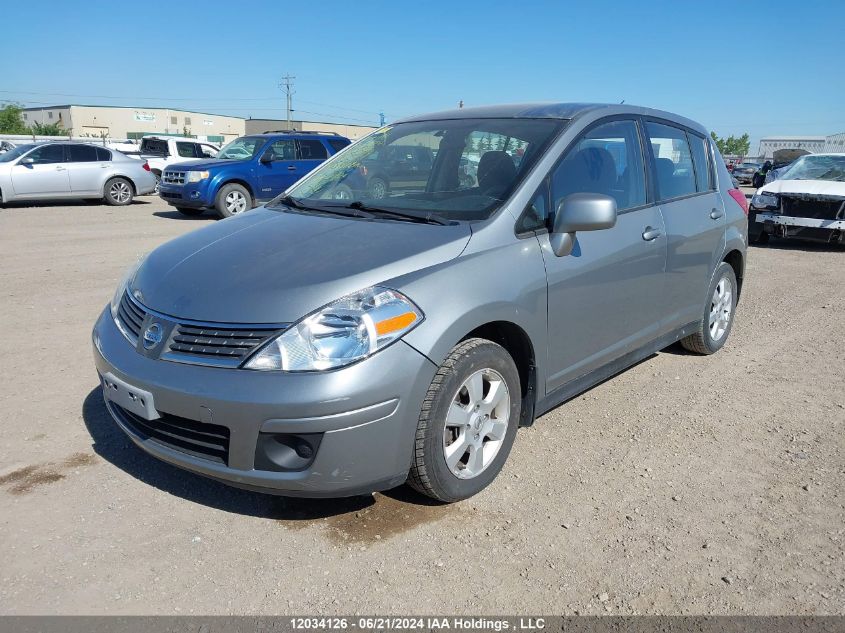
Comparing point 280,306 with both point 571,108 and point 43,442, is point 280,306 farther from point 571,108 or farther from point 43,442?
point 571,108

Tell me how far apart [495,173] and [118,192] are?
15.6 metres

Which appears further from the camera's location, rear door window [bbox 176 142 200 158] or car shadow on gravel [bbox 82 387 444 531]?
rear door window [bbox 176 142 200 158]

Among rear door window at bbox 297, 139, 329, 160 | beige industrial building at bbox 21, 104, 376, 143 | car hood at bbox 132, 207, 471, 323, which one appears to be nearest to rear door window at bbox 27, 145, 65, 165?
rear door window at bbox 297, 139, 329, 160

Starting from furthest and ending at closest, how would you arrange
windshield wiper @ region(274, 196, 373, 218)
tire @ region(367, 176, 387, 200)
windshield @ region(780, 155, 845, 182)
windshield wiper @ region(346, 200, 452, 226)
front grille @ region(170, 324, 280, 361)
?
windshield @ region(780, 155, 845, 182)
tire @ region(367, 176, 387, 200)
windshield wiper @ region(274, 196, 373, 218)
windshield wiper @ region(346, 200, 452, 226)
front grille @ region(170, 324, 280, 361)

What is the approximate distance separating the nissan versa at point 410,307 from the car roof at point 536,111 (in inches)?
0.9

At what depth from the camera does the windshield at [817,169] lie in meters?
11.0

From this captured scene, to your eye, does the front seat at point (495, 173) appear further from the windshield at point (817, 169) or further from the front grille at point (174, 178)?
the front grille at point (174, 178)

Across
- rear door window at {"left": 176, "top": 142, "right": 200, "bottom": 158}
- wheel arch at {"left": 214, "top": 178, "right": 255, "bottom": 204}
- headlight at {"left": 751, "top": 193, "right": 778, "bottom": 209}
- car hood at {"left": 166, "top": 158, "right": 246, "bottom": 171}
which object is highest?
rear door window at {"left": 176, "top": 142, "right": 200, "bottom": 158}

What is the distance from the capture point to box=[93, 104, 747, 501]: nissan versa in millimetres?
2684

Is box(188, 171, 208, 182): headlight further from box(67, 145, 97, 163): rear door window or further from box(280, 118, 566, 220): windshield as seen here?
box(280, 118, 566, 220): windshield

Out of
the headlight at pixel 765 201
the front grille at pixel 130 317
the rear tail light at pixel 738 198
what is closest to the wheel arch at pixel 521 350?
the front grille at pixel 130 317

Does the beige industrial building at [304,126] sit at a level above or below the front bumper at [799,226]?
Result: above

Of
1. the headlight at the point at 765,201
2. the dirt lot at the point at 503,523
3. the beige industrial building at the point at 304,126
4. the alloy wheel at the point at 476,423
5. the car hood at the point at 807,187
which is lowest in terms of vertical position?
the dirt lot at the point at 503,523

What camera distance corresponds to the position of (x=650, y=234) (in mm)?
4129
